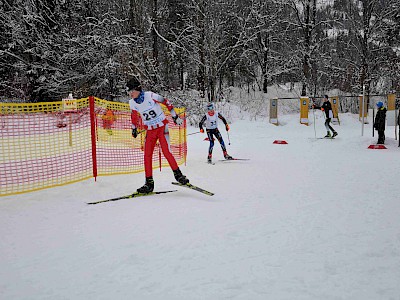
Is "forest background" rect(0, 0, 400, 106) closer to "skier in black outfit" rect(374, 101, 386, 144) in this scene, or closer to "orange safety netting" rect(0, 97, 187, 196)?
"skier in black outfit" rect(374, 101, 386, 144)

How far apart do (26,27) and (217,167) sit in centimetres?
2171

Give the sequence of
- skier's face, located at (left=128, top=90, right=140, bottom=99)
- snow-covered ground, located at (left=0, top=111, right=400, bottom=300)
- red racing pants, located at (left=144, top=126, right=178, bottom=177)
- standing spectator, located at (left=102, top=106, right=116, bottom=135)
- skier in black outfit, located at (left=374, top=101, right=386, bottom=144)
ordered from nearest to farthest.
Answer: snow-covered ground, located at (left=0, top=111, right=400, bottom=300), skier's face, located at (left=128, top=90, right=140, bottom=99), red racing pants, located at (left=144, top=126, right=178, bottom=177), standing spectator, located at (left=102, top=106, right=116, bottom=135), skier in black outfit, located at (left=374, top=101, right=386, bottom=144)

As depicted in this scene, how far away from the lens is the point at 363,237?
4.31 m

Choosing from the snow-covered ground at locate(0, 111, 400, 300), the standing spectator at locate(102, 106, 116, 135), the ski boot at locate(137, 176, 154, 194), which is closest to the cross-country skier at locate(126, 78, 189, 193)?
the ski boot at locate(137, 176, 154, 194)

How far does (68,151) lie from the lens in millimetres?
11047

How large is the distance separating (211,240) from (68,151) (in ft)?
26.8

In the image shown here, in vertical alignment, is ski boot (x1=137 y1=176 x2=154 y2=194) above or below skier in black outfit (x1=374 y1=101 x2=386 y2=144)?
below

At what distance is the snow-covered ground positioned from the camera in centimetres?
318

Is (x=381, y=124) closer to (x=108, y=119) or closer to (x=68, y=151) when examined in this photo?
(x=108, y=119)

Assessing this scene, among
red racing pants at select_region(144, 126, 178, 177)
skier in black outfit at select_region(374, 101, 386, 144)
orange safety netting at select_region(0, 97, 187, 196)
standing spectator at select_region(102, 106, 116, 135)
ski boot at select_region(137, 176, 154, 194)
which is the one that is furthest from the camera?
skier in black outfit at select_region(374, 101, 386, 144)

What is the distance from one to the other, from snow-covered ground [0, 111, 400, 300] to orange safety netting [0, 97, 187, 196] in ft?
2.66

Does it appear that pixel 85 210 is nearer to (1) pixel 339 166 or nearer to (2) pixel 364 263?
(2) pixel 364 263

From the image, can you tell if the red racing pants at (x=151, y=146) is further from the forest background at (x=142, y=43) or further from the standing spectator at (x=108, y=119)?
the forest background at (x=142, y=43)

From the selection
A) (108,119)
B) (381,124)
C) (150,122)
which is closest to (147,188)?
(150,122)
